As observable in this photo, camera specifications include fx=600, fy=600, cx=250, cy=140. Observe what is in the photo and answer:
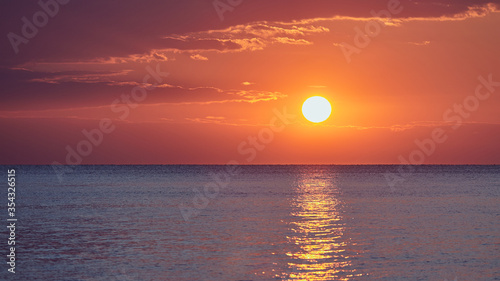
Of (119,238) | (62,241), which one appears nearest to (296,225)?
(119,238)

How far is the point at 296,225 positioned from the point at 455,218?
14839 millimetres

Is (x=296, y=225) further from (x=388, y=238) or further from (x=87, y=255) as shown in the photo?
(x=87, y=255)

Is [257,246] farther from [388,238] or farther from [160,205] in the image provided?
[160,205]

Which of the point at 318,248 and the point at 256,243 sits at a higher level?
the point at 256,243

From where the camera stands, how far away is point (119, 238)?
127ft

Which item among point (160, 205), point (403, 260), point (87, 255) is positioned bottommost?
point (403, 260)

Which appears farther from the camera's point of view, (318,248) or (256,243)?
(256,243)

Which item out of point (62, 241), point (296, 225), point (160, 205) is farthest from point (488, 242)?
point (160, 205)

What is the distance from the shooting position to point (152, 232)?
4131cm

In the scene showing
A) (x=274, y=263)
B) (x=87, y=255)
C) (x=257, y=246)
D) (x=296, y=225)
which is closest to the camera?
(x=274, y=263)

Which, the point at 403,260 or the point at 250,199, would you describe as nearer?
the point at 403,260

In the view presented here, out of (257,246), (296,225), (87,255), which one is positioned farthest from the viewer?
(296,225)

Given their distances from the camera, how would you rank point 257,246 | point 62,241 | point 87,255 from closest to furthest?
point 87,255 → point 257,246 → point 62,241

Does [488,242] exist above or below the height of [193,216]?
below
